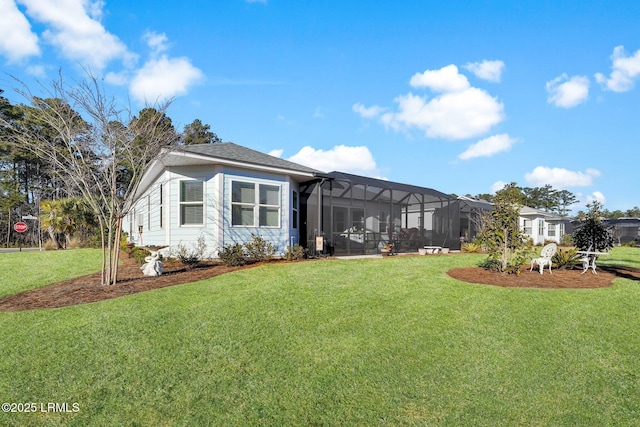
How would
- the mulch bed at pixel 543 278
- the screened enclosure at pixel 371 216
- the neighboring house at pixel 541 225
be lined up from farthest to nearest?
1. the neighboring house at pixel 541 225
2. the screened enclosure at pixel 371 216
3. the mulch bed at pixel 543 278

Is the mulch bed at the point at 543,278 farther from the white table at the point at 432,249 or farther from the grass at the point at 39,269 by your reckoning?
the grass at the point at 39,269

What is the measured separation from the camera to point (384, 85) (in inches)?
528

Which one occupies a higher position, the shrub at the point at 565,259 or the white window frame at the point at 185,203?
the white window frame at the point at 185,203

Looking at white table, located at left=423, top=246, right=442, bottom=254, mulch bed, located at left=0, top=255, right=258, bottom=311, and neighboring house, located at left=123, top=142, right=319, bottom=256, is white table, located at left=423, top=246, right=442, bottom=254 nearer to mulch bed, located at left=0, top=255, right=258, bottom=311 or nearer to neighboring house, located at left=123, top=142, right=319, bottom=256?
neighboring house, located at left=123, top=142, right=319, bottom=256

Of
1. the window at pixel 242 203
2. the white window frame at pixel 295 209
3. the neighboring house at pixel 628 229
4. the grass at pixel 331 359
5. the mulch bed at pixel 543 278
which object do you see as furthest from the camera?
the neighboring house at pixel 628 229

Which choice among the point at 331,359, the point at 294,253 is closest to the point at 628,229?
the point at 294,253

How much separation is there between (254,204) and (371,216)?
18.6 feet

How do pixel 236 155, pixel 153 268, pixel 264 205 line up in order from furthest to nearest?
pixel 264 205 < pixel 236 155 < pixel 153 268

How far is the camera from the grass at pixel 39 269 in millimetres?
8343

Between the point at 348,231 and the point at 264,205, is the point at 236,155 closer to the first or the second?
the point at 264,205

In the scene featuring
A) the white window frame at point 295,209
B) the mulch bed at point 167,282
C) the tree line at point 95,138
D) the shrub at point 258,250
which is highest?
the tree line at point 95,138

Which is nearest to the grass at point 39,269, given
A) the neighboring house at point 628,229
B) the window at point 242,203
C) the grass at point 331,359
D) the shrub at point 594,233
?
the grass at point 331,359

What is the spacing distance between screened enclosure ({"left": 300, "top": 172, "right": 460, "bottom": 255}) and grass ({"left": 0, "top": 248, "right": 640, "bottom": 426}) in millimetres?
7352

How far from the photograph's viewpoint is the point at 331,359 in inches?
152
